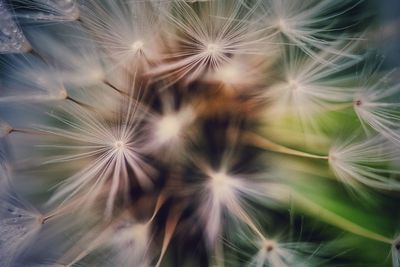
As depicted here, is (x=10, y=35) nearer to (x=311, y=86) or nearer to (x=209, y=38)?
(x=209, y=38)

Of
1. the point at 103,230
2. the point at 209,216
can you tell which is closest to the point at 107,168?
the point at 103,230

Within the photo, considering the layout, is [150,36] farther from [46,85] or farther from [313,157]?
[313,157]

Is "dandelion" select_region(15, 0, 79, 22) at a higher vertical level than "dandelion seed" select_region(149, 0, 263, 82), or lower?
higher

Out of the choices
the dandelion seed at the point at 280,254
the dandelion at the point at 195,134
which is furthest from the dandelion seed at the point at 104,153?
the dandelion seed at the point at 280,254

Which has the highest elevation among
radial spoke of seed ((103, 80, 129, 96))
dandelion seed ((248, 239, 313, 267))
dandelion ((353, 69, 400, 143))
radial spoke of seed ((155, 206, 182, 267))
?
radial spoke of seed ((103, 80, 129, 96))

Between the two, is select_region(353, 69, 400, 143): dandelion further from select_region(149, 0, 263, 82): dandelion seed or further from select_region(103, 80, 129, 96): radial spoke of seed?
select_region(103, 80, 129, 96): radial spoke of seed

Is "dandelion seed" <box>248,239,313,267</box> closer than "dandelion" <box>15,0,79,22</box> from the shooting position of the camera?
Yes

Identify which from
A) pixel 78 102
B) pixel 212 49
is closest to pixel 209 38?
pixel 212 49

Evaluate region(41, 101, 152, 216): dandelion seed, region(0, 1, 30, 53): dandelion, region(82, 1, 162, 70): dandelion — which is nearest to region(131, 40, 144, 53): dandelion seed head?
region(82, 1, 162, 70): dandelion

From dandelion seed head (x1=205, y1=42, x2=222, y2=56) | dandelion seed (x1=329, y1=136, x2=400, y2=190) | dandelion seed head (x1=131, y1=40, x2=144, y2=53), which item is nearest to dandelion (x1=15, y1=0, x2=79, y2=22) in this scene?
dandelion seed head (x1=131, y1=40, x2=144, y2=53)
